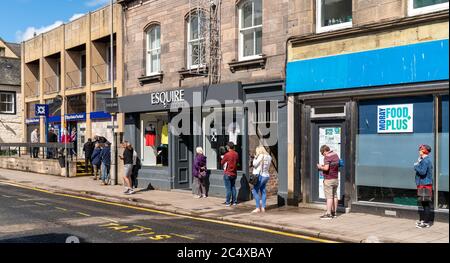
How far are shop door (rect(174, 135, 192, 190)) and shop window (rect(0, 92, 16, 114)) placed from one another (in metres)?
23.9

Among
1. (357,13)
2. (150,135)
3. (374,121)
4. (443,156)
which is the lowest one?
(443,156)

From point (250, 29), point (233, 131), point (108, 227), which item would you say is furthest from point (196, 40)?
point (108, 227)

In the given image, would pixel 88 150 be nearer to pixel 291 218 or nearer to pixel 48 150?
pixel 48 150

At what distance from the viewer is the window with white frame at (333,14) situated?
480 inches

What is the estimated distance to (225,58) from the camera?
49.4ft

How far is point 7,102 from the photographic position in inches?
1435

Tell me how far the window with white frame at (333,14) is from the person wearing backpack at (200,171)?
16.6 feet

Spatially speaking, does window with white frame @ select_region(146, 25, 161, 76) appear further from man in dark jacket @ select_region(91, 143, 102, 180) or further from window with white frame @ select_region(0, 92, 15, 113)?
window with white frame @ select_region(0, 92, 15, 113)

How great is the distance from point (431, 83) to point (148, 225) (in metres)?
6.58

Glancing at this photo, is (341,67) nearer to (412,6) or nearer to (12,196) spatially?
(412,6)

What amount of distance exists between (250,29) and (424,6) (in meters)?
5.33

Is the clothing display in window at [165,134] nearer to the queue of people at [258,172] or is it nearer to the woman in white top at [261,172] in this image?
the queue of people at [258,172]

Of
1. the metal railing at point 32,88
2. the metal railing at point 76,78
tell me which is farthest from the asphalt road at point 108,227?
the metal railing at point 32,88
